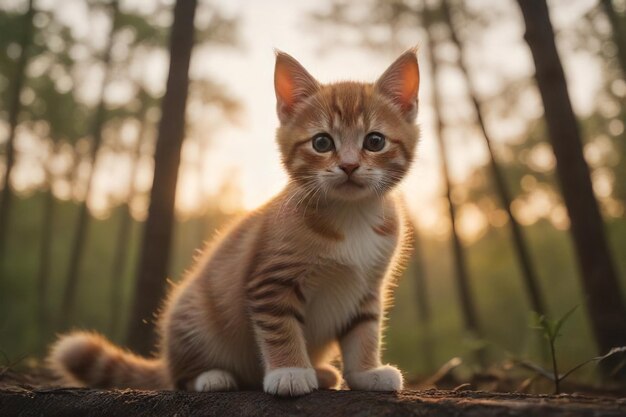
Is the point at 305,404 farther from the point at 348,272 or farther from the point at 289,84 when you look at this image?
the point at 289,84

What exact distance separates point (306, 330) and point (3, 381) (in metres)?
2.02

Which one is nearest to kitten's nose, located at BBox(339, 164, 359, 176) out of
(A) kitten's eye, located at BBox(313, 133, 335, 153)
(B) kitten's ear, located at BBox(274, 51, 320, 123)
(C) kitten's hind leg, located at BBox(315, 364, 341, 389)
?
(A) kitten's eye, located at BBox(313, 133, 335, 153)

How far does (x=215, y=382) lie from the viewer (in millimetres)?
2666

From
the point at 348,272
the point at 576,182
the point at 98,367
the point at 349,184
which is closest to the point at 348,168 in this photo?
the point at 349,184

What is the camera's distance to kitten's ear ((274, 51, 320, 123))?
113 inches

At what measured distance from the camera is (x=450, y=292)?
29203 millimetres

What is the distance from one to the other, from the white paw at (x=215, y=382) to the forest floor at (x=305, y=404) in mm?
257

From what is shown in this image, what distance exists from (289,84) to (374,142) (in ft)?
2.17

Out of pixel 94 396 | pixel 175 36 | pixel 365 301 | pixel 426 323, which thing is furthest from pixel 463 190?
pixel 94 396

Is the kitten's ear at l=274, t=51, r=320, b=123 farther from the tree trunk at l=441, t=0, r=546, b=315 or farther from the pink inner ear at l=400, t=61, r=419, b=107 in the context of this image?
the tree trunk at l=441, t=0, r=546, b=315

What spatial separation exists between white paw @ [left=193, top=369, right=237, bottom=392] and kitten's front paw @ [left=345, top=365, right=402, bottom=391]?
669 mm

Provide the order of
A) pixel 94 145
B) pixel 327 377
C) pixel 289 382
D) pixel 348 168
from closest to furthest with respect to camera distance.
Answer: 1. pixel 289 382
2. pixel 348 168
3. pixel 327 377
4. pixel 94 145

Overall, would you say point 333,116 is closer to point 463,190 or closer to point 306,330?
point 306,330

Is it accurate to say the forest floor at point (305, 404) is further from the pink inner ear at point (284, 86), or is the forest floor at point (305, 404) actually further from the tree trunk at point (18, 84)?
the tree trunk at point (18, 84)
